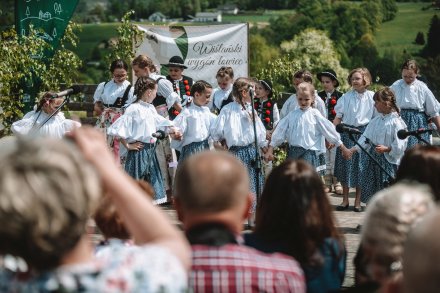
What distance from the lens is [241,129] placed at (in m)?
10.4

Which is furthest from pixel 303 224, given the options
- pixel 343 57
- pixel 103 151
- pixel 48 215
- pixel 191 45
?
pixel 343 57

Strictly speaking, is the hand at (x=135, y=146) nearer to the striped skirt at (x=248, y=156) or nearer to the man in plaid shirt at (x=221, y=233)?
the striped skirt at (x=248, y=156)

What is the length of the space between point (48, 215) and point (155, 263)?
308mm

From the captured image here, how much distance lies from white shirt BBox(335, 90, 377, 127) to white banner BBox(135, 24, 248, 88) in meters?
3.26

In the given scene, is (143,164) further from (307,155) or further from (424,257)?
(424,257)

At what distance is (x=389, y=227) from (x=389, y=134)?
23.3 ft

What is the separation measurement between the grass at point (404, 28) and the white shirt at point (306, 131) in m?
46.1

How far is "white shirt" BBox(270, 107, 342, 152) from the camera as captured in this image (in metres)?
10.5

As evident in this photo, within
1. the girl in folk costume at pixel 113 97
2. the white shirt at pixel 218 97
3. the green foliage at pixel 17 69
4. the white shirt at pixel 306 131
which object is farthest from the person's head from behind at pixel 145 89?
the white shirt at pixel 218 97

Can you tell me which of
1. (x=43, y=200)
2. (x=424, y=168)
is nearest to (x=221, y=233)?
(x=43, y=200)

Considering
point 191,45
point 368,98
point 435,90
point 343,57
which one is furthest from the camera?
point 343,57

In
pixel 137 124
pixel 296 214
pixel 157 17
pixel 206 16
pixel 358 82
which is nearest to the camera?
pixel 296 214

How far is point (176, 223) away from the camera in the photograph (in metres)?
10.6

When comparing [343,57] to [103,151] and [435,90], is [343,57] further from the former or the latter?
[103,151]
